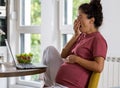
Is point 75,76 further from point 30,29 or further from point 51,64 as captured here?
point 30,29

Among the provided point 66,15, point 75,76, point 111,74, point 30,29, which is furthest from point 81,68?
point 30,29

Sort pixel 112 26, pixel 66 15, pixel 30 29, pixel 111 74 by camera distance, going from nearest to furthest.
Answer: pixel 111 74 < pixel 112 26 < pixel 66 15 < pixel 30 29

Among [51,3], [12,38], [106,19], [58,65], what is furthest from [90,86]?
[12,38]

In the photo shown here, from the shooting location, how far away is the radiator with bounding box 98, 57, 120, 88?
2.65m

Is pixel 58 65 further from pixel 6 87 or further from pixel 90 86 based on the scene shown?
pixel 6 87

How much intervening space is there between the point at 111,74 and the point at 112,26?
50cm

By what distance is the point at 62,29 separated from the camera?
11.4 feet

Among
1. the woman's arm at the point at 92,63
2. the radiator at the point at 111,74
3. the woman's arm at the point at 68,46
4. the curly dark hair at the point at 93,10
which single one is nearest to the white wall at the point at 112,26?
the radiator at the point at 111,74

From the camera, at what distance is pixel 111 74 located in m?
2.70

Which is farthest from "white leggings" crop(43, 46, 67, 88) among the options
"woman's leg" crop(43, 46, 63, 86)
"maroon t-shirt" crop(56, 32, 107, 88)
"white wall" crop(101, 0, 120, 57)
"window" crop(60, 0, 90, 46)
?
"window" crop(60, 0, 90, 46)

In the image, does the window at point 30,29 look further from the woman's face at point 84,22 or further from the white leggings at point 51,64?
the woman's face at point 84,22

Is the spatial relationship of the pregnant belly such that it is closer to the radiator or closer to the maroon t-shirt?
the maroon t-shirt

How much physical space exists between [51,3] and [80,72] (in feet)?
5.48

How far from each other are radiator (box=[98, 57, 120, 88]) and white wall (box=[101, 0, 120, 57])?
0.08 m
